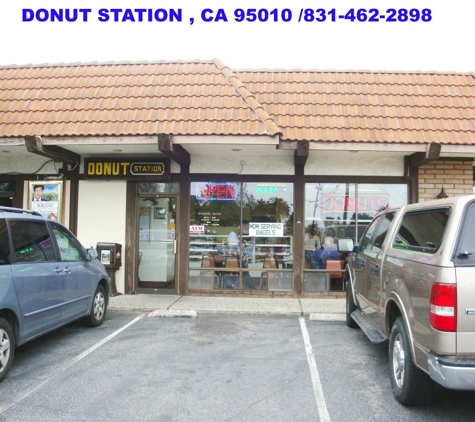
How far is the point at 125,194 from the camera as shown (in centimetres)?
955

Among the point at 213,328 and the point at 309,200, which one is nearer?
the point at 213,328

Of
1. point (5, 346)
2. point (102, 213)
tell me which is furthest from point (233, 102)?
point (5, 346)

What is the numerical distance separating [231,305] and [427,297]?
534cm

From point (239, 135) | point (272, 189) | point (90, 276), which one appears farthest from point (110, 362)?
point (272, 189)

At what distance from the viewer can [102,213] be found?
31.6 feet

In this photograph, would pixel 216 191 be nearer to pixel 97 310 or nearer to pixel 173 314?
pixel 173 314

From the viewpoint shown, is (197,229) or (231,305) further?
(197,229)

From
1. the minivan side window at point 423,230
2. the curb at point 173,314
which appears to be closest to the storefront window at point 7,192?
the curb at point 173,314

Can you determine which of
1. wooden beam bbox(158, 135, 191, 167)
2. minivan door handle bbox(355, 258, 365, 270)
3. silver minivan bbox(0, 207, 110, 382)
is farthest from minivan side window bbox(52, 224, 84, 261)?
minivan door handle bbox(355, 258, 365, 270)

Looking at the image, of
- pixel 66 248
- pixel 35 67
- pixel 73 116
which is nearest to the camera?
pixel 66 248

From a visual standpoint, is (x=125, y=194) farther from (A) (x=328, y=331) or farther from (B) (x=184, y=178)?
(A) (x=328, y=331)

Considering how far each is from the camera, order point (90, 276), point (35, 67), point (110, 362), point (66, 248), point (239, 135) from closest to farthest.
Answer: point (110, 362) → point (66, 248) → point (90, 276) → point (239, 135) → point (35, 67)

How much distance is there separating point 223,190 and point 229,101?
195 cm

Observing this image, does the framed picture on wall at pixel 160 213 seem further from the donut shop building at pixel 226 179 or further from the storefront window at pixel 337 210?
the storefront window at pixel 337 210
